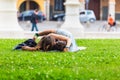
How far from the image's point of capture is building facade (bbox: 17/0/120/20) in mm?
54844

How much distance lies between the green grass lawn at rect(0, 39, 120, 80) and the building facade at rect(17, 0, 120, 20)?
4237 cm

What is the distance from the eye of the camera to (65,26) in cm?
2208

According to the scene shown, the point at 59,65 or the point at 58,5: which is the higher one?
the point at 59,65

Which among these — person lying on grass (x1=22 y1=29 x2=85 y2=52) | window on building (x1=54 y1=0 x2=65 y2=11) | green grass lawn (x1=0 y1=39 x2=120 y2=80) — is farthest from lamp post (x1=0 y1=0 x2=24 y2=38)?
window on building (x1=54 y1=0 x2=65 y2=11)

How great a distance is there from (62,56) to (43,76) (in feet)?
9.44

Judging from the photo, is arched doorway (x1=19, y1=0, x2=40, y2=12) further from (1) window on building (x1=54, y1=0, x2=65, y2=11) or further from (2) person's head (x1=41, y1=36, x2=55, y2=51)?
(2) person's head (x1=41, y1=36, x2=55, y2=51)

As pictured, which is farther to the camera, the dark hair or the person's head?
the dark hair

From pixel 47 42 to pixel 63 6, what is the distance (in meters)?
44.6

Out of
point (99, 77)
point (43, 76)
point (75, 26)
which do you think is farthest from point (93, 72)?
point (75, 26)

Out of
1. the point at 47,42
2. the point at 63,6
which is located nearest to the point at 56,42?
the point at 47,42

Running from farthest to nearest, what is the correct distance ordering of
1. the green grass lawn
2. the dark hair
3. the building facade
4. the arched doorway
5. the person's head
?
the arched doorway
the building facade
the dark hair
the person's head
the green grass lawn

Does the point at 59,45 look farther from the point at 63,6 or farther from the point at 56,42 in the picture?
the point at 63,6

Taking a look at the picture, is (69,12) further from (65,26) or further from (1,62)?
(1,62)

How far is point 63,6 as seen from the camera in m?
56.8
